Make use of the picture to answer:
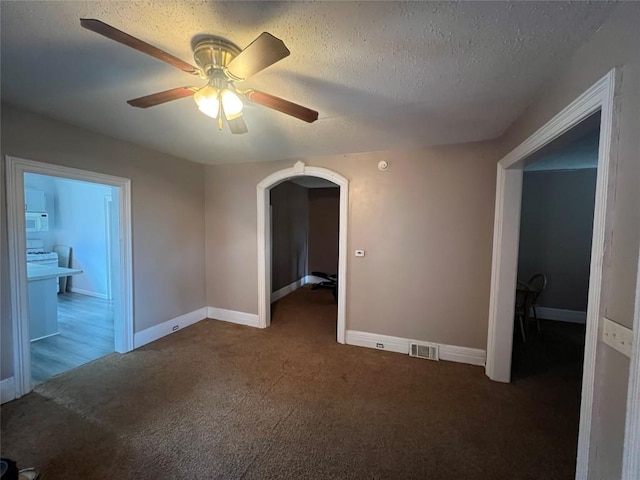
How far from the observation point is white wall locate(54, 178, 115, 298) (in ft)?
17.8

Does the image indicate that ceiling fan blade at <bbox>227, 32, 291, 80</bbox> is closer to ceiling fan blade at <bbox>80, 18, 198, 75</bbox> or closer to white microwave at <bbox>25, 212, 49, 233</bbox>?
ceiling fan blade at <bbox>80, 18, 198, 75</bbox>

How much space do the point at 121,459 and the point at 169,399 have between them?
1.96ft

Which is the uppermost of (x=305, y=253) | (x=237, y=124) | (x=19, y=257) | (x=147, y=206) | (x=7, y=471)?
(x=237, y=124)

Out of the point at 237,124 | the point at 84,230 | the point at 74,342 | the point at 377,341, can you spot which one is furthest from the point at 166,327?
the point at 84,230

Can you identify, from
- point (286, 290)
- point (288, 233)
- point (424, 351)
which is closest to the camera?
point (424, 351)

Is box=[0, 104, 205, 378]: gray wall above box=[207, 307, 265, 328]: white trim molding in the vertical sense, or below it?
above

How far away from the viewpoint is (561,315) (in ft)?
14.7

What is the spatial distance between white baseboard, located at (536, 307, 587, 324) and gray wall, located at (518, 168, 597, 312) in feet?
0.21

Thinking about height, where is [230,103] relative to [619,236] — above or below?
above

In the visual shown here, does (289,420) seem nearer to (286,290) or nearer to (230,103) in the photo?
(230,103)

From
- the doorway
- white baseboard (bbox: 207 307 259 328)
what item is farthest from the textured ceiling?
the doorway

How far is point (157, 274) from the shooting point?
3.44 m

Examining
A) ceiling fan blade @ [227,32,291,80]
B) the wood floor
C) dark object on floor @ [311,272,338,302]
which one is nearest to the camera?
ceiling fan blade @ [227,32,291,80]

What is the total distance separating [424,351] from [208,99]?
10.6 ft
